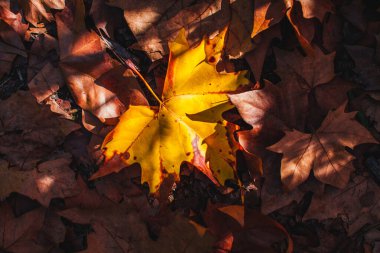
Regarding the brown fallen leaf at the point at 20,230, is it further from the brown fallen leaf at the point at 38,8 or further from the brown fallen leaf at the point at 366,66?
the brown fallen leaf at the point at 366,66

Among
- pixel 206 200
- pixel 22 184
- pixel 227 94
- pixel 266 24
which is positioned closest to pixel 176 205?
pixel 206 200

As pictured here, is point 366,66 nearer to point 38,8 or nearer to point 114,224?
point 114,224

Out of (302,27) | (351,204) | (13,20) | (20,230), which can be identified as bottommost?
(351,204)

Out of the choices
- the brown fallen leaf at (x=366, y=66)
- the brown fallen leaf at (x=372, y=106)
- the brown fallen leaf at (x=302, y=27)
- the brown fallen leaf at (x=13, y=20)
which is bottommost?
the brown fallen leaf at (x=372, y=106)

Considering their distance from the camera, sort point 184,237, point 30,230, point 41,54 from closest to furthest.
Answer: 1. point 184,237
2. point 30,230
3. point 41,54

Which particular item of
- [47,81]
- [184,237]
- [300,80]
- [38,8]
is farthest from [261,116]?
[38,8]

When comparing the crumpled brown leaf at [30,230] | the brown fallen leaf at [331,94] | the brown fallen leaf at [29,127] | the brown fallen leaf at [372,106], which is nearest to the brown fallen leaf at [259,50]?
the brown fallen leaf at [331,94]
